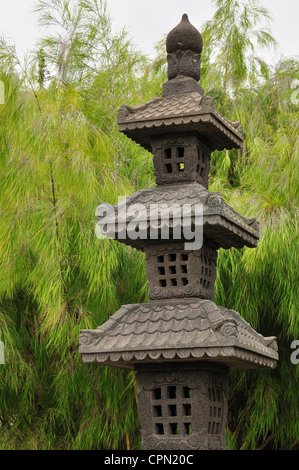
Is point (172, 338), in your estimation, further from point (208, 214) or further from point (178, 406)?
point (208, 214)

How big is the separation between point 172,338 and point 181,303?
0.35m


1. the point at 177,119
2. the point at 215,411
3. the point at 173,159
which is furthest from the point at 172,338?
the point at 177,119

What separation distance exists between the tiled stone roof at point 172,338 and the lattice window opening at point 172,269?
0.15 m

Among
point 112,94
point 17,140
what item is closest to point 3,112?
point 17,140

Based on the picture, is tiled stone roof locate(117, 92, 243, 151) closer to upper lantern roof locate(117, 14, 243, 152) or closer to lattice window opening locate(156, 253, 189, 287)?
upper lantern roof locate(117, 14, 243, 152)

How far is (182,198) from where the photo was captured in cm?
401

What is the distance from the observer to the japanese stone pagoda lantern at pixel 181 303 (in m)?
3.71

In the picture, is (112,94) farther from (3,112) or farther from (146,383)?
(146,383)

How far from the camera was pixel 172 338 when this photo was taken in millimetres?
3680

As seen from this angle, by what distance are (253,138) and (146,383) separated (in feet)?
12.3

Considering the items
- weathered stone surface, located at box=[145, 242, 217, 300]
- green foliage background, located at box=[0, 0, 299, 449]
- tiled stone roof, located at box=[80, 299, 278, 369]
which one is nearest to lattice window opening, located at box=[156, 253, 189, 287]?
weathered stone surface, located at box=[145, 242, 217, 300]

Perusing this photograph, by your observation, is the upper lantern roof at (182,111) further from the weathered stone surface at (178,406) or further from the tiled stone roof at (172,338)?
the weathered stone surface at (178,406)

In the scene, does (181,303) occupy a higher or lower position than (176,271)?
lower

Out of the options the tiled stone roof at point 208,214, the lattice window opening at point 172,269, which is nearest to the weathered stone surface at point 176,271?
the lattice window opening at point 172,269
